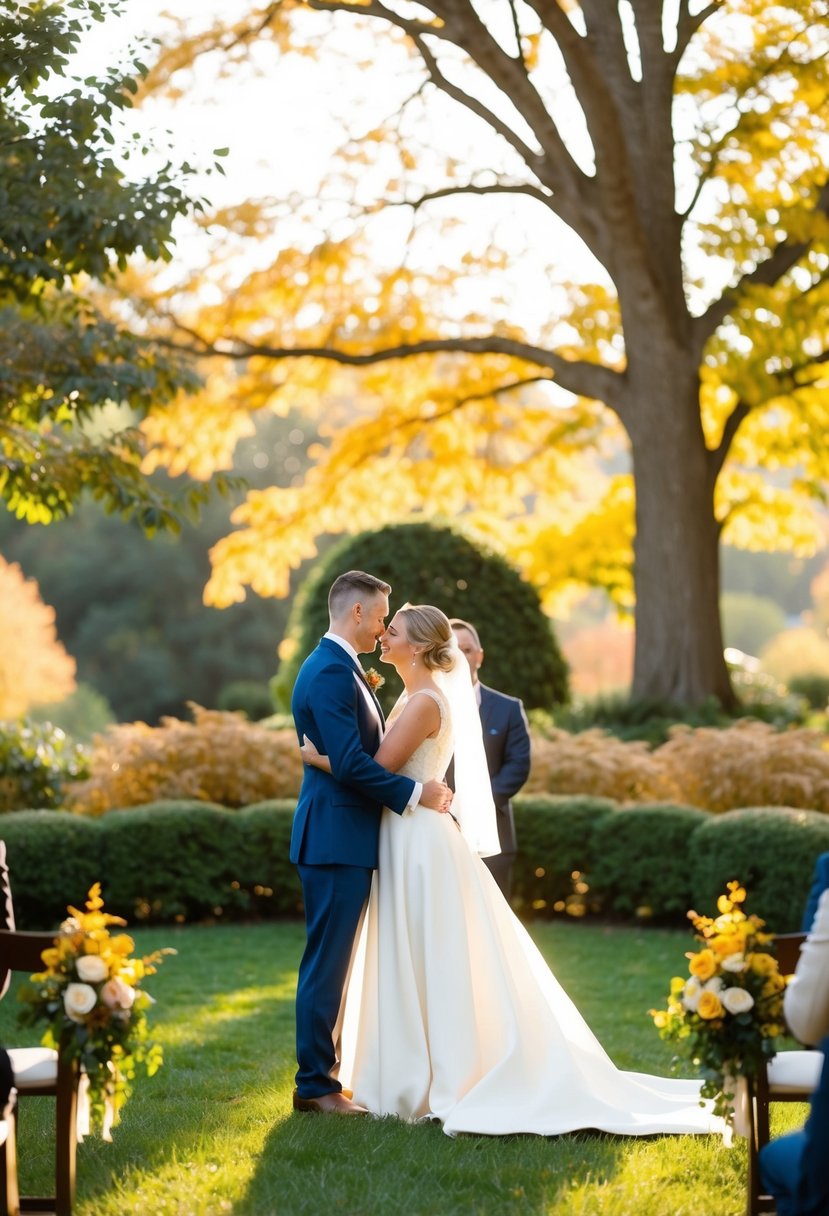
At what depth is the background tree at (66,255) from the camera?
762cm

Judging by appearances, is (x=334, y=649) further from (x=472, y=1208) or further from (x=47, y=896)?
(x=47, y=896)

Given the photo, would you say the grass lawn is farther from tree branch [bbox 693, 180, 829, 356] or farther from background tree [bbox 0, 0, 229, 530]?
tree branch [bbox 693, 180, 829, 356]

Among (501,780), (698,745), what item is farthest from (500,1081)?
(698,745)

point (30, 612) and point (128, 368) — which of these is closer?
point (128, 368)

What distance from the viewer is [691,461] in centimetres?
1520

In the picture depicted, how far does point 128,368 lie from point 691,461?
317 inches

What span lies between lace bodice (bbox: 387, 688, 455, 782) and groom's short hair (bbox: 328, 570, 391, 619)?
17.9 inches

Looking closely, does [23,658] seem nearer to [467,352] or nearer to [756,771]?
[467,352]

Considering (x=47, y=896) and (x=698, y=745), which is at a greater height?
(x=698, y=745)

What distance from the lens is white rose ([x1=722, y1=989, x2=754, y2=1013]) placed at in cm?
421

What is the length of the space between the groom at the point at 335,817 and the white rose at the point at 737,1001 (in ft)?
6.25

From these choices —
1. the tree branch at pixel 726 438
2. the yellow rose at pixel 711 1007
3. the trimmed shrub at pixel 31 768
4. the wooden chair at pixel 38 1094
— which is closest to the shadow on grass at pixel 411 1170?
the wooden chair at pixel 38 1094

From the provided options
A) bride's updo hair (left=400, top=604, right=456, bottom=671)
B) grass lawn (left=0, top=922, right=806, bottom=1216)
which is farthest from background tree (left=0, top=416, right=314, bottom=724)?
bride's updo hair (left=400, top=604, right=456, bottom=671)

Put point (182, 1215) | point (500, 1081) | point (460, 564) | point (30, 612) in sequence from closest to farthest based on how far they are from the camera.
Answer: point (182, 1215)
point (500, 1081)
point (460, 564)
point (30, 612)
